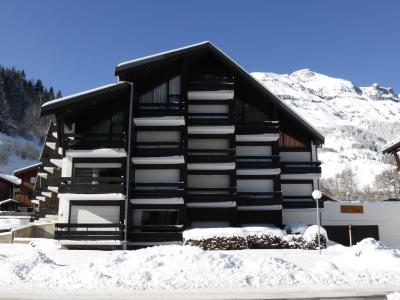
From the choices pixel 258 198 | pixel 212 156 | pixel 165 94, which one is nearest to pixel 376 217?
pixel 258 198

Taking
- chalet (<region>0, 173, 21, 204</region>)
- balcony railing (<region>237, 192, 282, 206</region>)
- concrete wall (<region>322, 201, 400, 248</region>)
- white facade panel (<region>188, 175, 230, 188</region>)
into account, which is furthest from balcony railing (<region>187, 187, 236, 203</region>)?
chalet (<region>0, 173, 21, 204</region>)

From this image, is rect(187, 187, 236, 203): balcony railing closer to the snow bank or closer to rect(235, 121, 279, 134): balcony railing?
rect(235, 121, 279, 134): balcony railing

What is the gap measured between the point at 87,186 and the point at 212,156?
359 inches

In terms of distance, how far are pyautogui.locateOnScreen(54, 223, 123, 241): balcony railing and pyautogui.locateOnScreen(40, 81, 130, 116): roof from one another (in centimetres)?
739

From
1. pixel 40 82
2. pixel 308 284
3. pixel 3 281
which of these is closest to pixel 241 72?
pixel 308 284

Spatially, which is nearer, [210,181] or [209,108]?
[210,181]

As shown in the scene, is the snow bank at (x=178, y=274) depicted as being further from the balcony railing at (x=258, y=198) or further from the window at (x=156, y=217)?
the balcony railing at (x=258, y=198)

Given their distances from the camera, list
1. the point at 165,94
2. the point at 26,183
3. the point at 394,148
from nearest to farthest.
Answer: the point at 394,148, the point at 165,94, the point at 26,183

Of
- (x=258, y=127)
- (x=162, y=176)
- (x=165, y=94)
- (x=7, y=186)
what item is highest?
(x=165, y=94)

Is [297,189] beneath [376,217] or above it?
above

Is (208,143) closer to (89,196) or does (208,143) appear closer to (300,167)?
(300,167)

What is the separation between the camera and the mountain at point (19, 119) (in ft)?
406

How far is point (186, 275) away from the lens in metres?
13.8

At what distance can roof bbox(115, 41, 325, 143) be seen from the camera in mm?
27450
